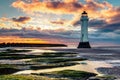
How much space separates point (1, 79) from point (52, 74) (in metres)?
7.83

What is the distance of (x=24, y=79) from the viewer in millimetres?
23766

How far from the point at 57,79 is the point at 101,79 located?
361 cm

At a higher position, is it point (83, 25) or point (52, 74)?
point (83, 25)

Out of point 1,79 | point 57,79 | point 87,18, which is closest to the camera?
point 1,79

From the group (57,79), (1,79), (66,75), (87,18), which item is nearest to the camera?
(1,79)

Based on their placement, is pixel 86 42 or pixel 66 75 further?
pixel 86 42

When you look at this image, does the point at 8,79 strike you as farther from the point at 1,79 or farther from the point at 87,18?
the point at 87,18

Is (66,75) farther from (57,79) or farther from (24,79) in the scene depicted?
(24,79)

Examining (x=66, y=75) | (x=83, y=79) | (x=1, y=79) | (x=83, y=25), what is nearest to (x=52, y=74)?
(x=66, y=75)

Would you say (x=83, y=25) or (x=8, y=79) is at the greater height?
(x=83, y=25)

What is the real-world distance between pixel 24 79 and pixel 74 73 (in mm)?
7850

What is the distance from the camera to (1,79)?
75.7 feet

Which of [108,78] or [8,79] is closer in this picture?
[8,79]

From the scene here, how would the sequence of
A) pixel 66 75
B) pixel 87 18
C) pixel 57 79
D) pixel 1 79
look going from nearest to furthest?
1. pixel 1 79
2. pixel 57 79
3. pixel 66 75
4. pixel 87 18
